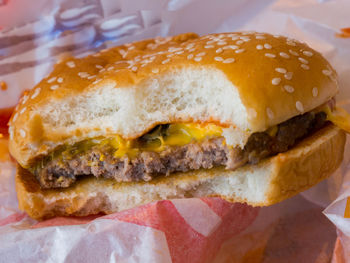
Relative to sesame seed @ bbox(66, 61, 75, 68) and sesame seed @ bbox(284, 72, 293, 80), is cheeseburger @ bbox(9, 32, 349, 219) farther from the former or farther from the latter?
sesame seed @ bbox(66, 61, 75, 68)

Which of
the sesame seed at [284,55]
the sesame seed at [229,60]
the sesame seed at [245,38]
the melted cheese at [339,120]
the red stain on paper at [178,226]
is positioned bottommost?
the red stain on paper at [178,226]

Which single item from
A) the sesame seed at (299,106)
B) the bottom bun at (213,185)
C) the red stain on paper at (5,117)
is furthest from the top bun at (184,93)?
the red stain on paper at (5,117)

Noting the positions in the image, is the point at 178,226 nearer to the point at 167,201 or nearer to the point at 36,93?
the point at 167,201

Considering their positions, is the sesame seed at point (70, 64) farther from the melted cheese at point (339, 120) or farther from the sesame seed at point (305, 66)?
the melted cheese at point (339, 120)

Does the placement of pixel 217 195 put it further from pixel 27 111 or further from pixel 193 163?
pixel 27 111

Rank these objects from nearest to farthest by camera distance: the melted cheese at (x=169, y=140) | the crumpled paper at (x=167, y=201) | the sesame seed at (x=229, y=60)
→ 1. the crumpled paper at (x=167, y=201)
2. the sesame seed at (x=229, y=60)
3. the melted cheese at (x=169, y=140)

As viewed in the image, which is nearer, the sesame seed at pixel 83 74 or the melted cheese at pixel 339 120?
the melted cheese at pixel 339 120

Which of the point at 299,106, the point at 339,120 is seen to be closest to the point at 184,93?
the point at 299,106
